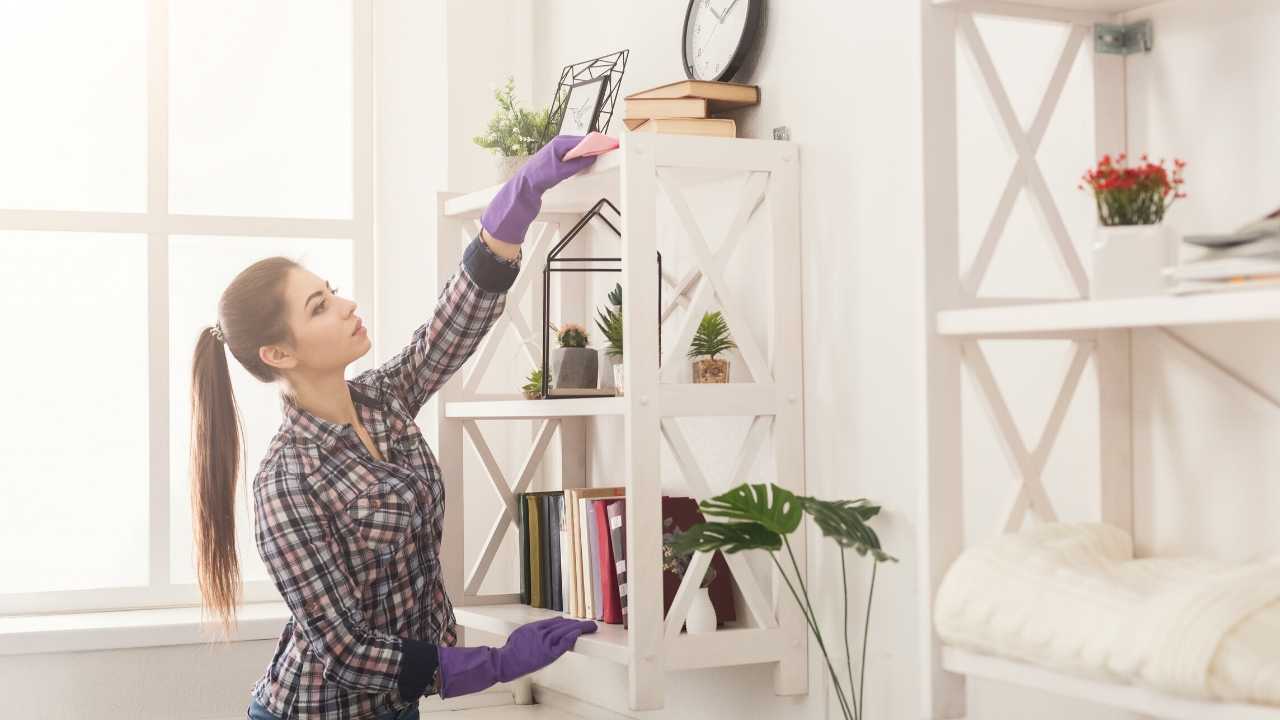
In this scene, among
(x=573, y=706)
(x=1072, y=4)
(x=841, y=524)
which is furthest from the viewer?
(x=573, y=706)

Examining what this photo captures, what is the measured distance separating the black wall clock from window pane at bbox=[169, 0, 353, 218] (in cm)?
127

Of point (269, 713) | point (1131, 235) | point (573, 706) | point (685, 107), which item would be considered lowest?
point (573, 706)

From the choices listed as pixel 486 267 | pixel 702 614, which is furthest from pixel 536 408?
pixel 702 614

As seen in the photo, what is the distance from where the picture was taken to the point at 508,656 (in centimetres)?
224

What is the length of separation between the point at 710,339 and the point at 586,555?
1.68ft

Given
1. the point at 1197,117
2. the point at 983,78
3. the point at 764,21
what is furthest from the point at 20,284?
the point at 1197,117

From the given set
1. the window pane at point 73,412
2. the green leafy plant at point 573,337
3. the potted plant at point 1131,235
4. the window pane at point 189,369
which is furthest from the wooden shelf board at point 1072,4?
the window pane at point 73,412

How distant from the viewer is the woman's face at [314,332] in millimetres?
2332

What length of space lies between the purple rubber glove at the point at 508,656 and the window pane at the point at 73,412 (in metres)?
1.28

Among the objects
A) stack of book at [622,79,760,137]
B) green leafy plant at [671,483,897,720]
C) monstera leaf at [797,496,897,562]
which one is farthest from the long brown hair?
monstera leaf at [797,496,897,562]

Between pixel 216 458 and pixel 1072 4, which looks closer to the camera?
pixel 1072 4

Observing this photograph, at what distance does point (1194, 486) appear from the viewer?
1.46m

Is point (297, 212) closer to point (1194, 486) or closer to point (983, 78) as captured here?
point (983, 78)

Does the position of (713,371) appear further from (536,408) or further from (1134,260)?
(1134,260)
